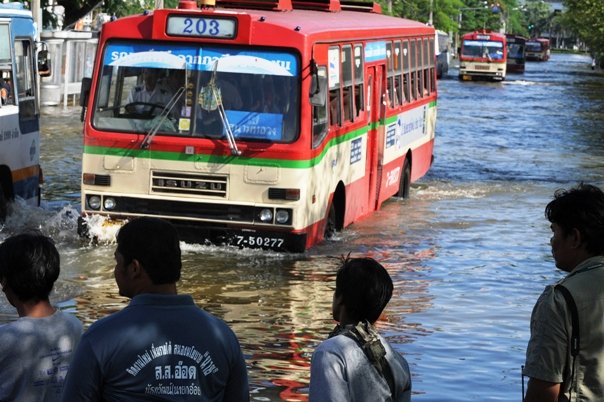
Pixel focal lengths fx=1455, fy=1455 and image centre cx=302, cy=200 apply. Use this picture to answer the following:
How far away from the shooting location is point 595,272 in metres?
5.08

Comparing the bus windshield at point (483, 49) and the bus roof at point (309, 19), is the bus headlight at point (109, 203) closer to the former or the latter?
the bus roof at point (309, 19)

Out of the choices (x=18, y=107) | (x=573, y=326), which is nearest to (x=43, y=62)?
(x=18, y=107)

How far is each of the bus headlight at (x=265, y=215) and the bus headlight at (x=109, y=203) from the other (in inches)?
60.2

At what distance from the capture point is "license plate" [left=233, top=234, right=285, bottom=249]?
1477 centimetres

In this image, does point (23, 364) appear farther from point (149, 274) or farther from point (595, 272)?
point (595, 272)

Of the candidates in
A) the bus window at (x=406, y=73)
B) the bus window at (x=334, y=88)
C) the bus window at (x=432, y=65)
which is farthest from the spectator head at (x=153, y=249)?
the bus window at (x=432, y=65)

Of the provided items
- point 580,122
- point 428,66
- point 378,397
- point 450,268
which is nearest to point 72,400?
point 378,397

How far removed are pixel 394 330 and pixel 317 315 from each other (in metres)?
0.80

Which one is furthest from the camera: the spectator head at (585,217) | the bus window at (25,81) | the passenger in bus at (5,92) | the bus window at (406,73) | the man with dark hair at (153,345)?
the bus window at (406,73)

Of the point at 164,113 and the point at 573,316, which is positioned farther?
the point at 164,113

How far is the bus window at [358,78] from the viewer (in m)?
17.3

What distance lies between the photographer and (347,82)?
1681 centimetres

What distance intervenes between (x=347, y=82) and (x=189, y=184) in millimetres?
2864

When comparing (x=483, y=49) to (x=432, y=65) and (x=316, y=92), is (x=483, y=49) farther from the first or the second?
(x=316, y=92)
